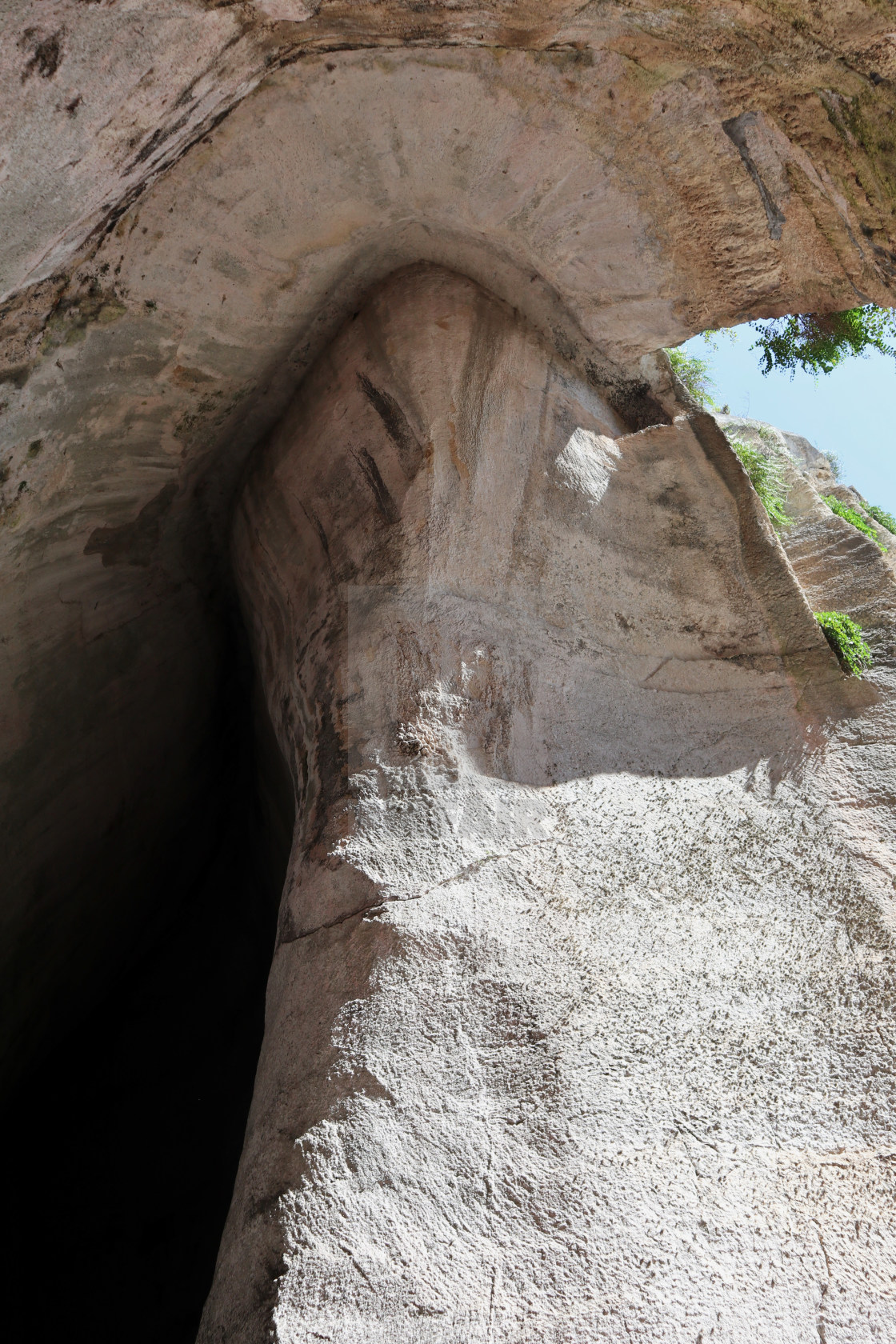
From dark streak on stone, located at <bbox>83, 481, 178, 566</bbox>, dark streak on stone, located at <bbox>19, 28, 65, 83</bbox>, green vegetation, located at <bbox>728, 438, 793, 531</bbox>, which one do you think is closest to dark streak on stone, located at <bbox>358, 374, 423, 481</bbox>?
dark streak on stone, located at <bbox>83, 481, 178, 566</bbox>

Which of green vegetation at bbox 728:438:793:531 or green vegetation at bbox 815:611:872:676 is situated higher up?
green vegetation at bbox 728:438:793:531

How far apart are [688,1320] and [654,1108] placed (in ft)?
1.36

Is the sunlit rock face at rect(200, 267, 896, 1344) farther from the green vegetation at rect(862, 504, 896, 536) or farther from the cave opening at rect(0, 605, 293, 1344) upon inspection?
the green vegetation at rect(862, 504, 896, 536)

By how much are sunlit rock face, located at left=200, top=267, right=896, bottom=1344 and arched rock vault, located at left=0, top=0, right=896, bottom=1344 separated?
1 cm

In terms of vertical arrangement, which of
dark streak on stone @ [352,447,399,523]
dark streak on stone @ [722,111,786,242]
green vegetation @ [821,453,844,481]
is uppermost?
green vegetation @ [821,453,844,481]

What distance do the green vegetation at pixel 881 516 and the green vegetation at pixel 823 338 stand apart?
83.3 inches

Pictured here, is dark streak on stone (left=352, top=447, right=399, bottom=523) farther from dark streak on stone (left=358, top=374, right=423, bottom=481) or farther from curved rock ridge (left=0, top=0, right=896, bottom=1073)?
curved rock ridge (left=0, top=0, right=896, bottom=1073)

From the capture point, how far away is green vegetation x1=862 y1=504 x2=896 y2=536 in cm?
578

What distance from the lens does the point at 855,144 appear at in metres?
2.34

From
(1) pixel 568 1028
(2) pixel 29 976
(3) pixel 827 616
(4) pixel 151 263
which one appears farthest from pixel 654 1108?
(2) pixel 29 976

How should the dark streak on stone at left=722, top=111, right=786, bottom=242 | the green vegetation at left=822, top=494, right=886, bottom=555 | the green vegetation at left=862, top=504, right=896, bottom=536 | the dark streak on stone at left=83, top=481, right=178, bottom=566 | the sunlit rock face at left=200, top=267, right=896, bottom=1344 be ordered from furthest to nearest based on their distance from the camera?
the green vegetation at left=862, top=504, right=896, bottom=536 → the green vegetation at left=822, top=494, right=886, bottom=555 → the dark streak on stone at left=83, top=481, right=178, bottom=566 → the dark streak on stone at left=722, top=111, right=786, bottom=242 → the sunlit rock face at left=200, top=267, right=896, bottom=1344

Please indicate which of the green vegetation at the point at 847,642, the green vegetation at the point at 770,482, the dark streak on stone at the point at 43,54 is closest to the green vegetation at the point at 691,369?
the green vegetation at the point at 770,482

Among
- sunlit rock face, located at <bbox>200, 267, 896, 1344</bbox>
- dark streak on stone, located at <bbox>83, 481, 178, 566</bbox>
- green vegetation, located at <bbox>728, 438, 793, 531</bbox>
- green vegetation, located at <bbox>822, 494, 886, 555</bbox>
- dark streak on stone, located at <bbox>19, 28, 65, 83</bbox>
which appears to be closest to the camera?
dark streak on stone, located at <bbox>19, 28, 65, 83</bbox>

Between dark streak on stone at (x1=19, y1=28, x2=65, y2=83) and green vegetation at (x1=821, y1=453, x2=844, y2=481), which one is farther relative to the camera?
green vegetation at (x1=821, y1=453, x2=844, y2=481)
